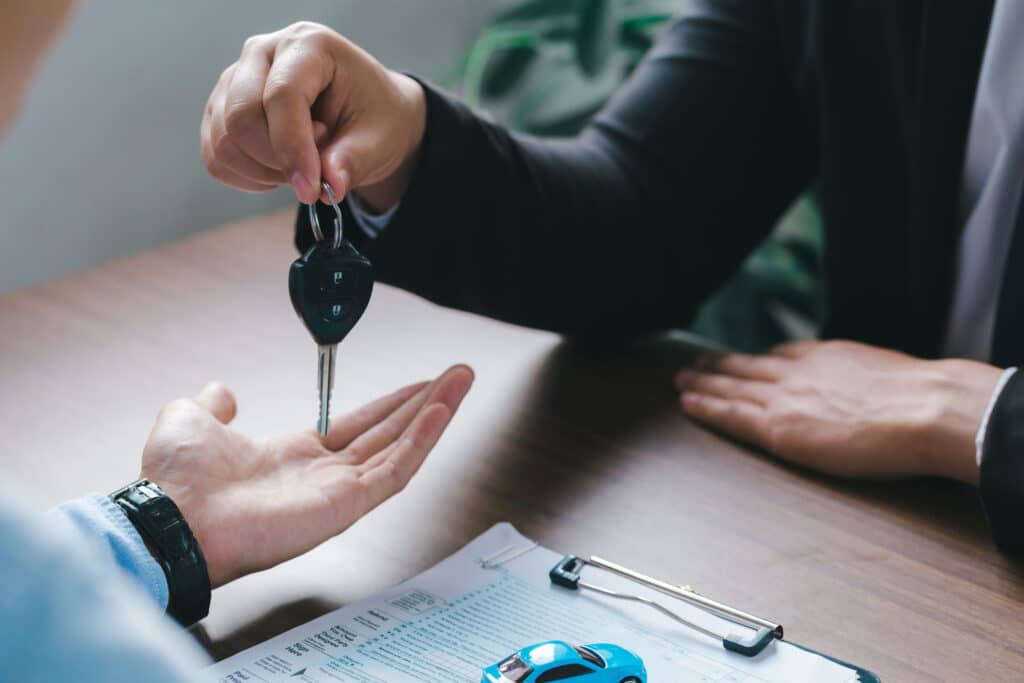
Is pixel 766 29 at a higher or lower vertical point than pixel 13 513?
higher

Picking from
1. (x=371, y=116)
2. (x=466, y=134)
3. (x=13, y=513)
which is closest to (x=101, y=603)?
(x=13, y=513)

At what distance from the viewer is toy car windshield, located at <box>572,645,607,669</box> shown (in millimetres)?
590

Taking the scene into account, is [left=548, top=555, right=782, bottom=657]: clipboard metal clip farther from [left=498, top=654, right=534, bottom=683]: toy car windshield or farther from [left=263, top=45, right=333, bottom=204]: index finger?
[left=263, top=45, right=333, bottom=204]: index finger

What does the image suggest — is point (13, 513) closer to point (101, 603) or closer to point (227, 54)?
point (101, 603)

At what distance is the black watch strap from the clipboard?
183 millimetres

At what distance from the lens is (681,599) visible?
2.33 ft

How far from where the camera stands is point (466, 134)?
950 mm

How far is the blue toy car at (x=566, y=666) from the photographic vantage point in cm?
58

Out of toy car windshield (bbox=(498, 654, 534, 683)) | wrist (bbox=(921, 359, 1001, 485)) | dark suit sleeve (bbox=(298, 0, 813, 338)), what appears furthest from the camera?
dark suit sleeve (bbox=(298, 0, 813, 338))

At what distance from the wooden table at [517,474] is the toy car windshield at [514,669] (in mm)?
164

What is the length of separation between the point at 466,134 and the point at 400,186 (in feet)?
0.24

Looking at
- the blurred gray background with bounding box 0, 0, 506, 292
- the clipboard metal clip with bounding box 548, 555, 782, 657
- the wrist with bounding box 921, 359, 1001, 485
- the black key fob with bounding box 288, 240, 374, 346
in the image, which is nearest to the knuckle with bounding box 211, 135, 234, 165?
the black key fob with bounding box 288, 240, 374, 346

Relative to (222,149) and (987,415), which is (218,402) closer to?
(222,149)

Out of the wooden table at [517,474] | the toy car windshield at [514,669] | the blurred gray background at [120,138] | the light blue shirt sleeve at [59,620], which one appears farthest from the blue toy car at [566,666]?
the blurred gray background at [120,138]
